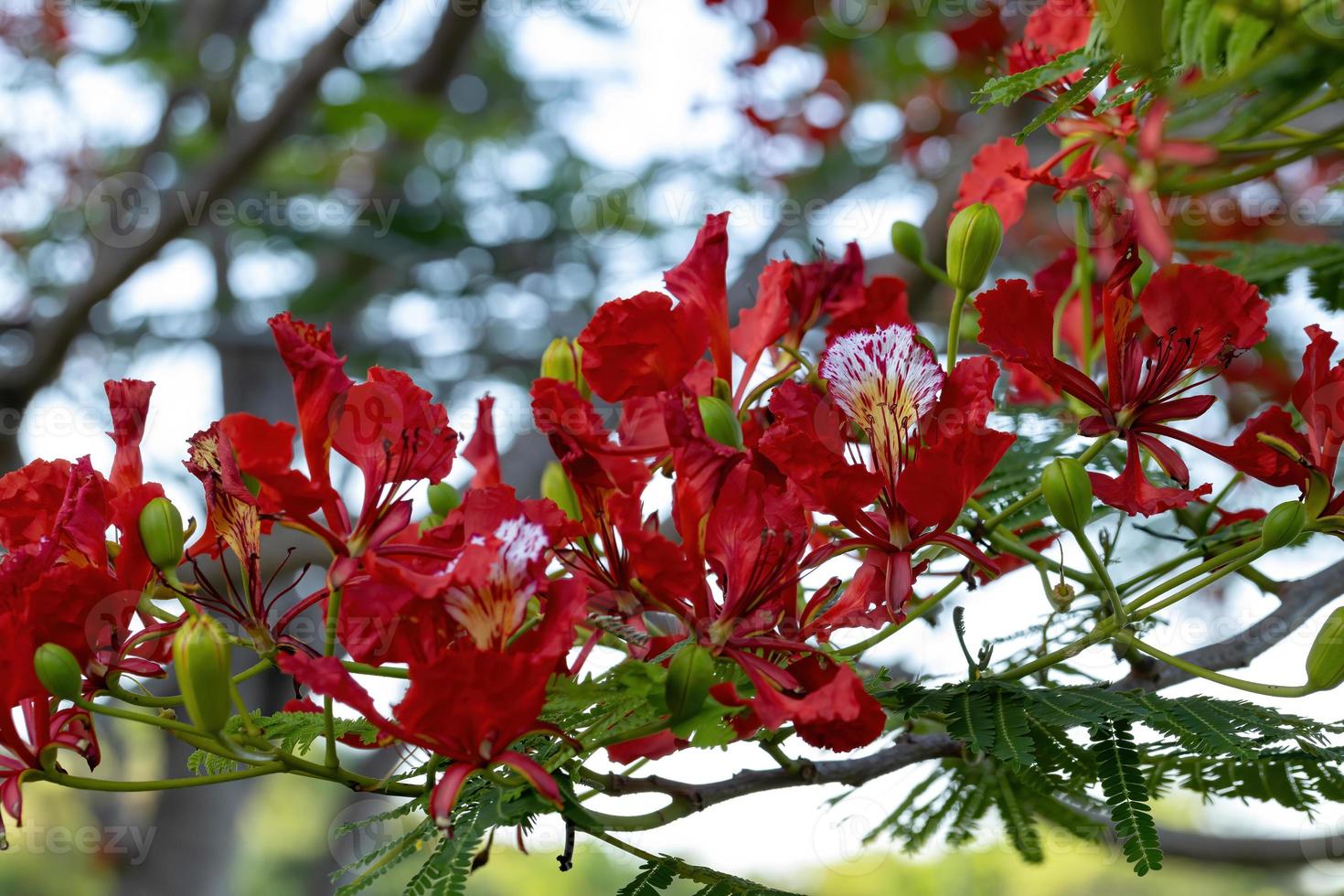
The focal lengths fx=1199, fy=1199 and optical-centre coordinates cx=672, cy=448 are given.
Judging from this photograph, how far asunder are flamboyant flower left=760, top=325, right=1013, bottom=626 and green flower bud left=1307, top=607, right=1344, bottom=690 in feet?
0.77

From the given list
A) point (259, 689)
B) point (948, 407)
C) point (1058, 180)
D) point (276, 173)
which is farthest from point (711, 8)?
point (948, 407)

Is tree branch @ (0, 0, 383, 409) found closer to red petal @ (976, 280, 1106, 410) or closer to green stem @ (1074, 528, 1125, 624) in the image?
red petal @ (976, 280, 1106, 410)

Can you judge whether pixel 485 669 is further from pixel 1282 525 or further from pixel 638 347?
pixel 1282 525

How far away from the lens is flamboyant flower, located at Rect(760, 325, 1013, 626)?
2.40ft

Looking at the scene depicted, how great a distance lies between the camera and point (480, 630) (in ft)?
2.19

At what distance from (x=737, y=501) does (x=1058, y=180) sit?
406 millimetres

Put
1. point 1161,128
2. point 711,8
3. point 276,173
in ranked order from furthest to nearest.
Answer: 1. point 276,173
2. point 711,8
3. point 1161,128

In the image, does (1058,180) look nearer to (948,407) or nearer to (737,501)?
(948,407)

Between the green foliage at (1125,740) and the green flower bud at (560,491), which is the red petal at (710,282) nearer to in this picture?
the green flower bud at (560,491)

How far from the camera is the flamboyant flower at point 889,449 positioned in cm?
73

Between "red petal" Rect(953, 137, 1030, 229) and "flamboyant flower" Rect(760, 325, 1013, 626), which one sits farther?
"red petal" Rect(953, 137, 1030, 229)
